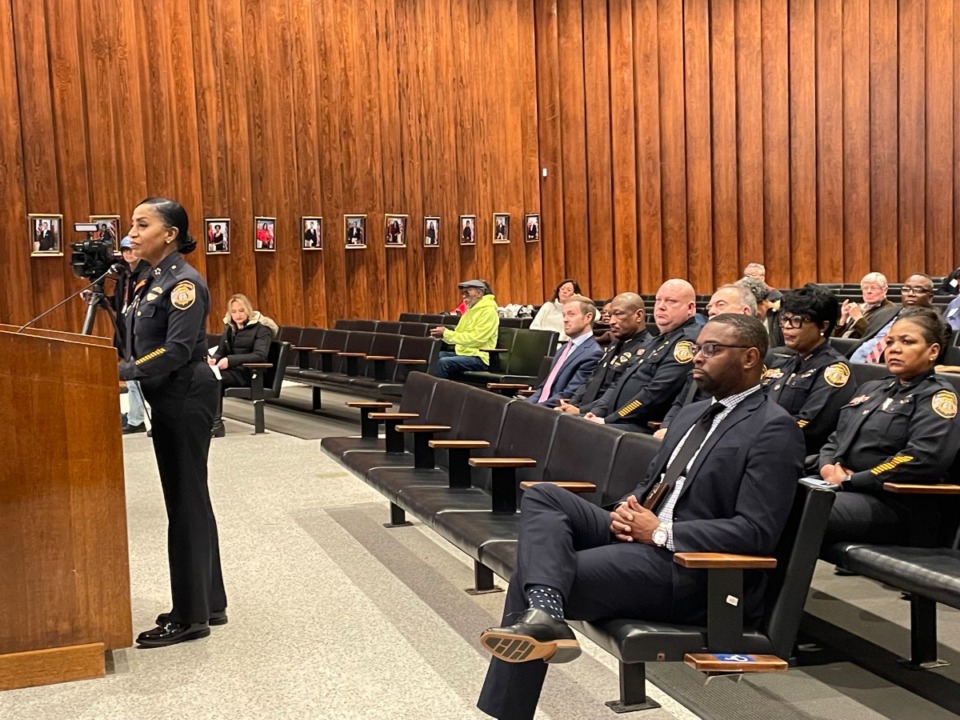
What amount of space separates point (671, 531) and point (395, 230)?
38.5 feet

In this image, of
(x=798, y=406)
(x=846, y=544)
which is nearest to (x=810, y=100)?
(x=798, y=406)

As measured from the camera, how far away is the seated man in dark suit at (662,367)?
15.9ft

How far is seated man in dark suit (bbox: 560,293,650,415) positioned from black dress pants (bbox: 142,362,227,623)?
7.06ft

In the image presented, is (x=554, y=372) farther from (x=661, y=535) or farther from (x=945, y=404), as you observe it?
(x=661, y=535)

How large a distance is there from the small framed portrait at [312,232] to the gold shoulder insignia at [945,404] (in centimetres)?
1065

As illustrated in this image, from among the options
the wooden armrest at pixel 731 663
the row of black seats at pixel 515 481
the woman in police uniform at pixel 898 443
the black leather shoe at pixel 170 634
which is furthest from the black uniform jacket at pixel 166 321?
the woman in police uniform at pixel 898 443

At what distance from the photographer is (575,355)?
573 cm

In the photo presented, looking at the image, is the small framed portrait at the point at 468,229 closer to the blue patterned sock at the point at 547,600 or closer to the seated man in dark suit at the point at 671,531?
the seated man in dark suit at the point at 671,531

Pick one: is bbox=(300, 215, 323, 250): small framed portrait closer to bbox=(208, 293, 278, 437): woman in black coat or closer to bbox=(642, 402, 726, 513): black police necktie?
bbox=(208, 293, 278, 437): woman in black coat

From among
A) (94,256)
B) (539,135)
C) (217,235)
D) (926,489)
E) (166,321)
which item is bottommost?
(926,489)

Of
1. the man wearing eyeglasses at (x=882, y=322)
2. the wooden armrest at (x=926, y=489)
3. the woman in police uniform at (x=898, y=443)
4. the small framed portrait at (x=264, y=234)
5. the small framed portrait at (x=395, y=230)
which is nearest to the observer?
the wooden armrest at (x=926, y=489)

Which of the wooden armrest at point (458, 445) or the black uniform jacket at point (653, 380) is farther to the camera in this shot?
the black uniform jacket at point (653, 380)

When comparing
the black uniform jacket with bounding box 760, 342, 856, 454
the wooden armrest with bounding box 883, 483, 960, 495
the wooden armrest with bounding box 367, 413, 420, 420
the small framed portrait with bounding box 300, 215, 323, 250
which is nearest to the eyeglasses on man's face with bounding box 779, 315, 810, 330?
the black uniform jacket with bounding box 760, 342, 856, 454

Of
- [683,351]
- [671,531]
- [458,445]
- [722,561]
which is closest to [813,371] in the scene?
[683,351]
